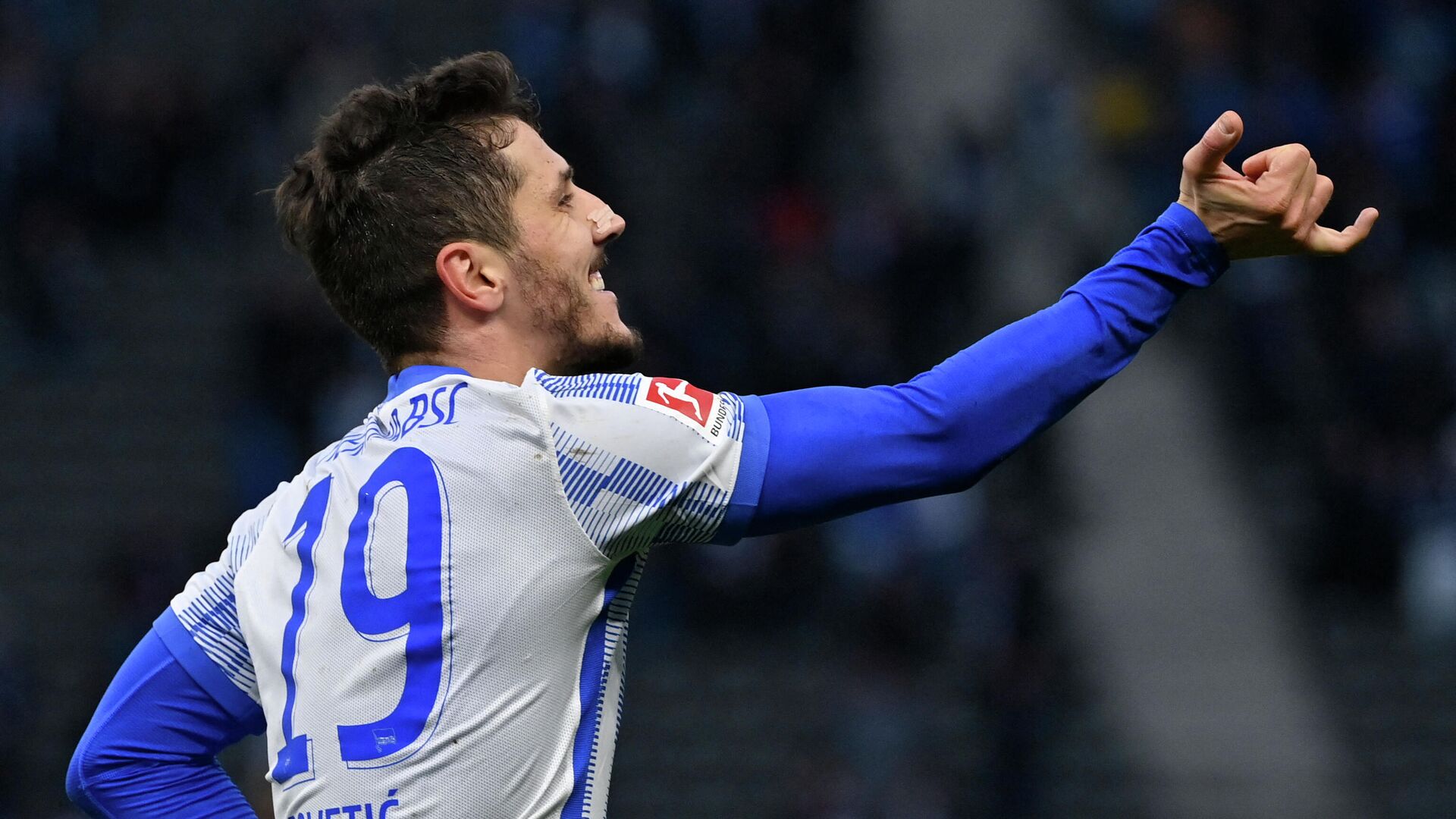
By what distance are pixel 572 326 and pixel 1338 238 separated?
1.05 metres

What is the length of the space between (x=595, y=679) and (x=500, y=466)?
1.02 feet

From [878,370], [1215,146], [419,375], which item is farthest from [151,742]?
[878,370]

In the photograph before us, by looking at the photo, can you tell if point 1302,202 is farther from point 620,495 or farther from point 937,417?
point 620,495

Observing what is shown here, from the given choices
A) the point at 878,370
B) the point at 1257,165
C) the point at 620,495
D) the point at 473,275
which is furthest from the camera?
the point at 878,370

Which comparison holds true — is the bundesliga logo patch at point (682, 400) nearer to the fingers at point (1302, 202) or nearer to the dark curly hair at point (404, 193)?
the dark curly hair at point (404, 193)

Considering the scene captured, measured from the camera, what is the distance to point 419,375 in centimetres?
233

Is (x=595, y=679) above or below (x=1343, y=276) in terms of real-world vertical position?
below

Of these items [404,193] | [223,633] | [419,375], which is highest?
[404,193]

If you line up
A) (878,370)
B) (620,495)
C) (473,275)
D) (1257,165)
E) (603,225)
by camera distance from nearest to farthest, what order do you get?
(620,495) → (1257,165) → (473,275) → (603,225) → (878,370)

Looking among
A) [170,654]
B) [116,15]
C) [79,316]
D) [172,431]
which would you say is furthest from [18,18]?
[170,654]

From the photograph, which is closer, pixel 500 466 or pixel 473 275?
pixel 500 466

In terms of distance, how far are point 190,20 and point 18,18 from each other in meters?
1.74

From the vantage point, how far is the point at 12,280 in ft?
39.5

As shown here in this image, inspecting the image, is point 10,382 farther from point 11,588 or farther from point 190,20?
point 190,20
